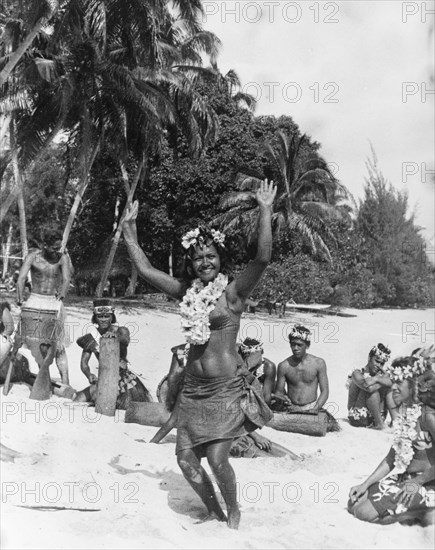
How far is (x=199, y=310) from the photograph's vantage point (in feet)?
12.5

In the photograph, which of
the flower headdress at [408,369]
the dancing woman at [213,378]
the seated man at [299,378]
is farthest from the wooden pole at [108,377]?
the flower headdress at [408,369]

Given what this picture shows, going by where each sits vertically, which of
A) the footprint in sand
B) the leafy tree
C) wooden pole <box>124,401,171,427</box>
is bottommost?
the footprint in sand

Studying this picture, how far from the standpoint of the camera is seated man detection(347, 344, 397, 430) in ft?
22.1

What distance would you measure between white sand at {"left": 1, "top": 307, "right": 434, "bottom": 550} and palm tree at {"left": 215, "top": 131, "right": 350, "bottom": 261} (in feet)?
52.2

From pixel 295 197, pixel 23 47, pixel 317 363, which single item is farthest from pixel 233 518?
pixel 295 197

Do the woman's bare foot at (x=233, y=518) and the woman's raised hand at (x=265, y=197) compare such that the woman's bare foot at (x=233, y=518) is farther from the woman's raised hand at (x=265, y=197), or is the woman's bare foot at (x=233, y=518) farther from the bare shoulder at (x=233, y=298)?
the woman's raised hand at (x=265, y=197)

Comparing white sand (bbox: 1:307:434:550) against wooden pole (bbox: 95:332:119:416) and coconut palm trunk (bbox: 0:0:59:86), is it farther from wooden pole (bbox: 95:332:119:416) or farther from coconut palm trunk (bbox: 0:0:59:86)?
coconut palm trunk (bbox: 0:0:59:86)

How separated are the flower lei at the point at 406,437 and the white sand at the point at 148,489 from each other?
0.39 meters

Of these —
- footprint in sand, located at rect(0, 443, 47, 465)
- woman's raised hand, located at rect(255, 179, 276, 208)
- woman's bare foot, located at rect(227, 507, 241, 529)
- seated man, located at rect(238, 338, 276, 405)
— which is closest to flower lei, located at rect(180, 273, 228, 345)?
woman's raised hand, located at rect(255, 179, 276, 208)

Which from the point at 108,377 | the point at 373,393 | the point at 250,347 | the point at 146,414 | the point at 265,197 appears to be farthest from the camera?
the point at 373,393

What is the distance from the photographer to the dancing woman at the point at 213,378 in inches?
150

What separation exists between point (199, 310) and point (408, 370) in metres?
1.31

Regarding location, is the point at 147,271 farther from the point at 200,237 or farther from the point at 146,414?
the point at 146,414

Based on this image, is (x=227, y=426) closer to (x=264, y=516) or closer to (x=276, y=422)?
(x=264, y=516)
